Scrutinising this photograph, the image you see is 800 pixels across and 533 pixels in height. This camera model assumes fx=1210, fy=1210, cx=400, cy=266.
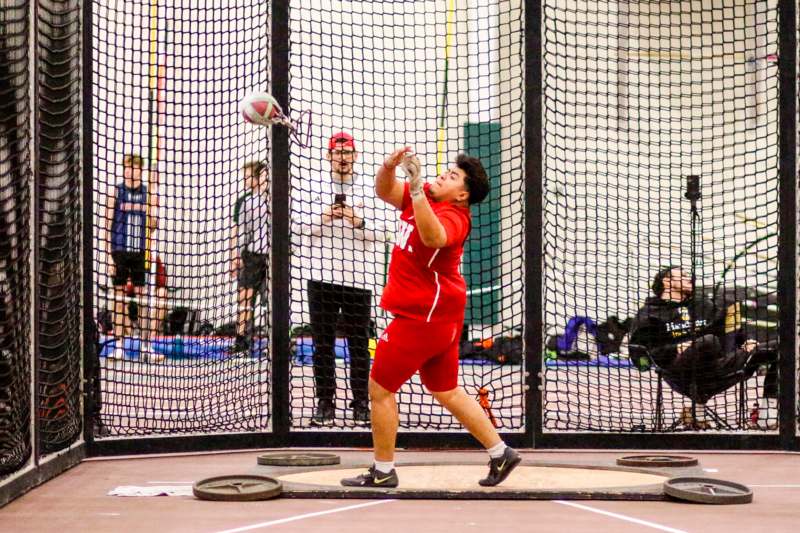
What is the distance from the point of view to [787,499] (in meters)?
5.60

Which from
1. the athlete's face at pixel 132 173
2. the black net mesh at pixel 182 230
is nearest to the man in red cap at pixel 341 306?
the black net mesh at pixel 182 230

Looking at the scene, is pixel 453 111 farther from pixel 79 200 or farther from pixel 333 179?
pixel 79 200

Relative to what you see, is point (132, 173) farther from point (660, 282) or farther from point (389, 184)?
point (660, 282)

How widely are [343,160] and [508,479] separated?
7.97ft

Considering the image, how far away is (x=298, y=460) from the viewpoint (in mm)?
6484

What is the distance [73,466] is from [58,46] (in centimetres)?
225

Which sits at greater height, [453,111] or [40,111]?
[453,111]

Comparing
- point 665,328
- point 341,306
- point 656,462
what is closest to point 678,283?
point 665,328

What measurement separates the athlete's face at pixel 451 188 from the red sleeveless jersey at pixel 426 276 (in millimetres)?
42

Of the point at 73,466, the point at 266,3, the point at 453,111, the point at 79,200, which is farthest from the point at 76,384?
the point at 453,111

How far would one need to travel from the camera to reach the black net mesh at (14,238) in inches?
207

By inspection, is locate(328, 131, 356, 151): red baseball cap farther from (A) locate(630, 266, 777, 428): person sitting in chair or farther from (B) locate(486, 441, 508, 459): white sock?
(B) locate(486, 441, 508, 459): white sock

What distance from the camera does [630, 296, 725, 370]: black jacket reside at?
777 cm

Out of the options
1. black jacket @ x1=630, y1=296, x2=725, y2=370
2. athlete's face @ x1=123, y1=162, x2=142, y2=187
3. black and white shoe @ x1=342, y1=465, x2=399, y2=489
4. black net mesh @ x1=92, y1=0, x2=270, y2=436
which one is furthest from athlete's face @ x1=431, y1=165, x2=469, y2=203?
black jacket @ x1=630, y1=296, x2=725, y2=370
